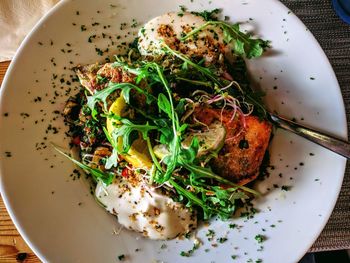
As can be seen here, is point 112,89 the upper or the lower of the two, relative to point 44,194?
upper

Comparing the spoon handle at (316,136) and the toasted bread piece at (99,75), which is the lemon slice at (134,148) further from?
the spoon handle at (316,136)

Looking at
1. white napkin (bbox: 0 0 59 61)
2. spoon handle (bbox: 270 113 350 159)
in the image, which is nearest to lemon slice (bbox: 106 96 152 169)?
spoon handle (bbox: 270 113 350 159)

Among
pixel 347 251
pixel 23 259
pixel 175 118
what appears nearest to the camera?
pixel 175 118

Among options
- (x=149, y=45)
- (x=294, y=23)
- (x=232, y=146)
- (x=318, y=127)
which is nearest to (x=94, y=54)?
(x=149, y=45)

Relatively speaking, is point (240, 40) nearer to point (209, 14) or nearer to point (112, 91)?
point (209, 14)

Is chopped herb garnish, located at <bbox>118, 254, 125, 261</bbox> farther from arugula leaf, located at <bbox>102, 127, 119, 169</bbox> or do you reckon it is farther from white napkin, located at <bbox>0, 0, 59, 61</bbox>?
white napkin, located at <bbox>0, 0, 59, 61</bbox>

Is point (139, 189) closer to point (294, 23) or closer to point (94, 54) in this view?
point (94, 54)

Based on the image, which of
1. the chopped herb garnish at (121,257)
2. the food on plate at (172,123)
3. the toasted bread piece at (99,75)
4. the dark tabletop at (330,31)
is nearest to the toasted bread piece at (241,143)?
the food on plate at (172,123)
